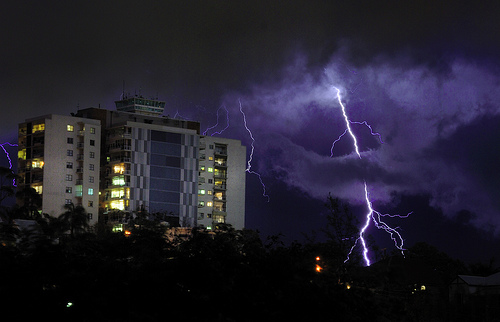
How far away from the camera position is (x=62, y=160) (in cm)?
11962

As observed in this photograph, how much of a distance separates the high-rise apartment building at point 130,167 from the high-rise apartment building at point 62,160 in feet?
0.53

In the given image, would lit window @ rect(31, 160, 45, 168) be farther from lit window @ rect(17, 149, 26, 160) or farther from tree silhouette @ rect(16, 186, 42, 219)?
tree silhouette @ rect(16, 186, 42, 219)

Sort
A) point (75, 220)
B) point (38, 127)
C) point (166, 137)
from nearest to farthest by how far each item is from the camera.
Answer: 1. point (75, 220)
2. point (38, 127)
3. point (166, 137)

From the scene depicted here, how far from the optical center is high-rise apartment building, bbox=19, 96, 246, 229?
393 feet

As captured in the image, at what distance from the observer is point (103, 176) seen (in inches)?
4897

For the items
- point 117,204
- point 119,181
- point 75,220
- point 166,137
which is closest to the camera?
point 75,220

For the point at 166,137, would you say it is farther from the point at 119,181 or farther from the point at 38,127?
the point at 38,127

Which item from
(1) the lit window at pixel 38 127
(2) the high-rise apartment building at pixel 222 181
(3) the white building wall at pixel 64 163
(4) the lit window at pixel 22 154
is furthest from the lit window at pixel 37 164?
(2) the high-rise apartment building at pixel 222 181

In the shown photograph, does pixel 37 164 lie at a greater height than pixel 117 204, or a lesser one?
greater

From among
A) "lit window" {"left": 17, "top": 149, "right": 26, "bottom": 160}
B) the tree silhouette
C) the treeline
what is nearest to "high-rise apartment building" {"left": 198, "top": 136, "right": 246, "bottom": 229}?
the tree silhouette

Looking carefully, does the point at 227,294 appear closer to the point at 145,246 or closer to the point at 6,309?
the point at 6,309

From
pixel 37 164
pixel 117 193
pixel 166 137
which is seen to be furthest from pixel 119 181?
pixel 37 164

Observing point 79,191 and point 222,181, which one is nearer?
point 79,191

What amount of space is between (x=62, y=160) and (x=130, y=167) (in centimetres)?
1105
